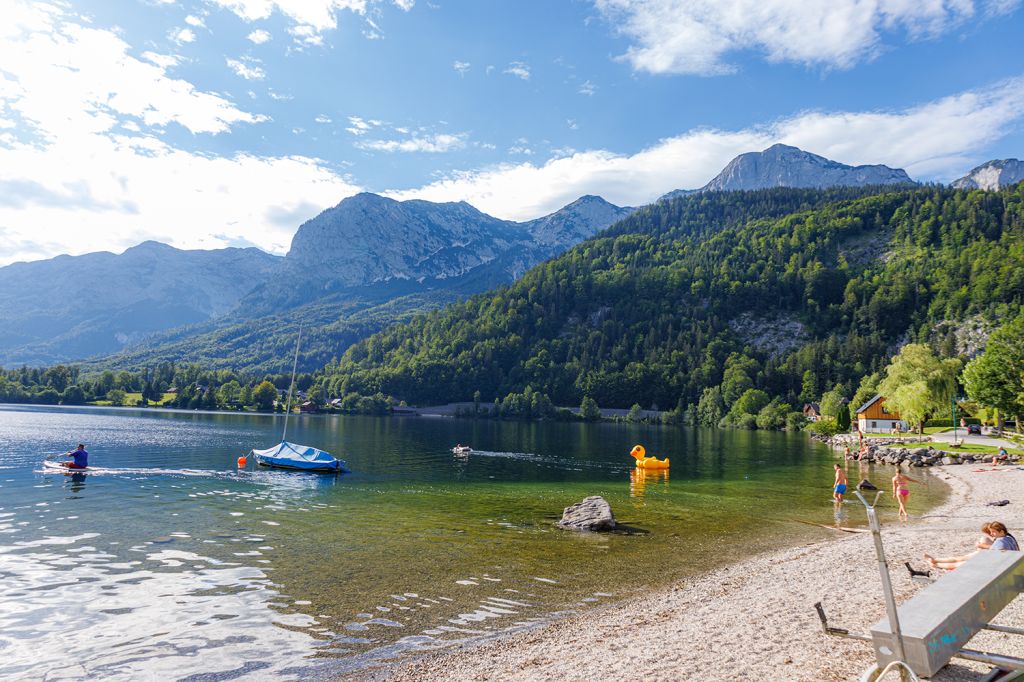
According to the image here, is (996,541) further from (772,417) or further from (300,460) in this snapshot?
(772,417)

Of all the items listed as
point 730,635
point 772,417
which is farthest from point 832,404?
point 730,635

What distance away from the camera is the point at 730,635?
14.2 metres

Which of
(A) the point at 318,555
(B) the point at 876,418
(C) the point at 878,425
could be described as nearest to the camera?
(A) the point at 318,555

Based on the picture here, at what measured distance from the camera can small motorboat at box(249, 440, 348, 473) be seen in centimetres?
5569

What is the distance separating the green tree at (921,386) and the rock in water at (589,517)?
78669 mm

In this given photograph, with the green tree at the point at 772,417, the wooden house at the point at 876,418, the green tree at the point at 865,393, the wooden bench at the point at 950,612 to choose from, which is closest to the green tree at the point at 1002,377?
the wooden house at the point at 876,418

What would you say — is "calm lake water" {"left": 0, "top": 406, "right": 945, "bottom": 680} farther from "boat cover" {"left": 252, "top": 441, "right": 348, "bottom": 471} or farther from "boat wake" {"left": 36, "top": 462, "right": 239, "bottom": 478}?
"boat cover" {"left": 252, "top": 441, "right": 348, "bottom": 471}

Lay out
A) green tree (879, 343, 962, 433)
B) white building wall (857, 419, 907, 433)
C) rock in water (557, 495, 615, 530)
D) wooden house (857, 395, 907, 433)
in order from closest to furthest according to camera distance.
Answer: rock in water (557, 495, 615, 530) → green tree (879, 343, 962, 433) → white building wall (857, 419, 907, 433) → wooden house (857, 395, 907, 433)

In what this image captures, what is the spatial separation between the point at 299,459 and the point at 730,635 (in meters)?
50.7

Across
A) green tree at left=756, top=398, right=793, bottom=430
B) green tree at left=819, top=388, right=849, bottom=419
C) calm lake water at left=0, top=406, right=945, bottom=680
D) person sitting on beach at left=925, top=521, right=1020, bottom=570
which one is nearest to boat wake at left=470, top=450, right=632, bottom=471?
calm lake water at left=0, top=406, right=945, bottom=680

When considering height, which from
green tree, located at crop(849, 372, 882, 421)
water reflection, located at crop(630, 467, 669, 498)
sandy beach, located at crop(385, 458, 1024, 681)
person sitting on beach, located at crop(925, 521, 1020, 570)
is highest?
green tree, located at crop(849, 372, 882, 421)

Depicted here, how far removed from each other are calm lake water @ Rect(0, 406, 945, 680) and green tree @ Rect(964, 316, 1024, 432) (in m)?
19.6

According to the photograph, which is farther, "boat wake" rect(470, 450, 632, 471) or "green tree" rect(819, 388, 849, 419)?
"green tree" rect(819, 388, 849, 419)

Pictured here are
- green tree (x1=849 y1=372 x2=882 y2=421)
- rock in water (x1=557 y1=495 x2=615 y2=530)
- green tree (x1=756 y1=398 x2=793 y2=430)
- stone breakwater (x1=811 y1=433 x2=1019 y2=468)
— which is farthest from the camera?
green tree (x1=756 y1=398 x2=793 y2=430)
